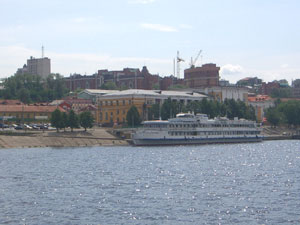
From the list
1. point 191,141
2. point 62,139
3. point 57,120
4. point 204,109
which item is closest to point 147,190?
point 62,139

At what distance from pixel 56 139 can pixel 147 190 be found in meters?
69.2

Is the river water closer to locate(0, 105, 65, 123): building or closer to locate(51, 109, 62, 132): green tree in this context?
locate(51, 109, 62, 132): green tree

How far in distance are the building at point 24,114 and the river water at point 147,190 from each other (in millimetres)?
71794

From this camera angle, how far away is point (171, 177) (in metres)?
72.8

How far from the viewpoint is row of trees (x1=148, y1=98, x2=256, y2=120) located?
16838cm

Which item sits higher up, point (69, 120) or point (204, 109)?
point (204, 109)

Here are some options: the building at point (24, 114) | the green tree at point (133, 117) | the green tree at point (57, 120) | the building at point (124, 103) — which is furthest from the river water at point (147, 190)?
the building at point (124, 103)

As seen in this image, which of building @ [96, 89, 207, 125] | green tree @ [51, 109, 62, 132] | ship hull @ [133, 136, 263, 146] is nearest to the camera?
ship hull @ [133, 136, 263, 146]

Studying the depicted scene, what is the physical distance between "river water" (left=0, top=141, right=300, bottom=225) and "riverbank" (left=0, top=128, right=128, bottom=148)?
22172mm

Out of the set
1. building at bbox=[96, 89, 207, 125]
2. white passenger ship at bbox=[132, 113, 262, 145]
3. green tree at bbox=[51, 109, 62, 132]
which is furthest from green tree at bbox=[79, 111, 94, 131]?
building at bbox=[96, 89, 207, 125]

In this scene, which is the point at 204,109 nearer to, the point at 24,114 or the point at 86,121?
the point at 86,121

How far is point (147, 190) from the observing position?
6150 cm

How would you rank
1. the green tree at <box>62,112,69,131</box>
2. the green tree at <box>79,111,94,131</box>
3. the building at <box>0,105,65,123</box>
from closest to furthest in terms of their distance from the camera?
the green tree at <box>62,112,69,131</box> < the green tree at <box>79,111,94,131</box> < the building at <box>0,105,65,123</box>

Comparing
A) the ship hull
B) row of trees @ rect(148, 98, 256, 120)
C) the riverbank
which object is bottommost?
the ship hull
